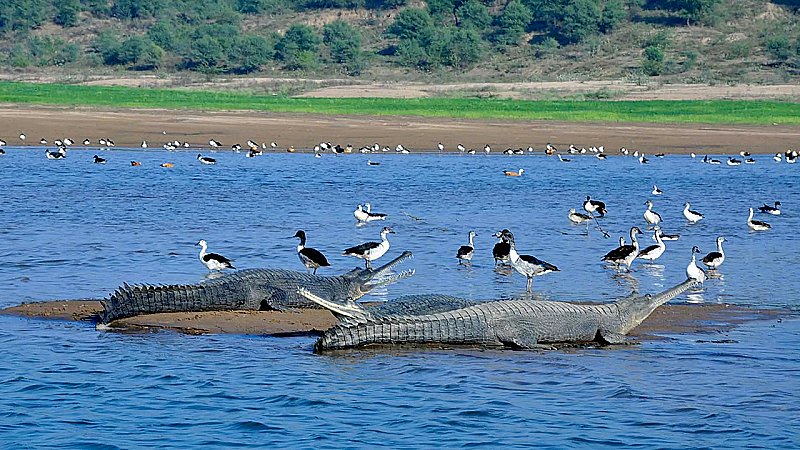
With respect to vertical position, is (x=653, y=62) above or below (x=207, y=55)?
above

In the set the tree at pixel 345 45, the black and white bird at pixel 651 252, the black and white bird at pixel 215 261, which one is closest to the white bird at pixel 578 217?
the black and white bird at pixel 651 252

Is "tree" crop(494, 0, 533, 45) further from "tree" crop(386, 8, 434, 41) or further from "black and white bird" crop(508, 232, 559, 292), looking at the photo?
"black and white bird" crop(508, 232, 559, 292)

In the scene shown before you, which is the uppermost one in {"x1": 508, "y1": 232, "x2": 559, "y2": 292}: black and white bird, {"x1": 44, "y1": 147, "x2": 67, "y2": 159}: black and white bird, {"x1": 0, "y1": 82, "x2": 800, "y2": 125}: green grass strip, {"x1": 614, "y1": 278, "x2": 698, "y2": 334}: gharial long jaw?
{"x1": 614, "y1": 278, "x2": 698, "y2": 334}: gharial long jaw

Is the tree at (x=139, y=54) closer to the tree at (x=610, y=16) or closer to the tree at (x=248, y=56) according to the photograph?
the tree at (x=248, y=56)

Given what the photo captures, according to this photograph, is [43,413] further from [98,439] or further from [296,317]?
[296,317]

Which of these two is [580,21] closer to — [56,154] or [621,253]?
[56,154]

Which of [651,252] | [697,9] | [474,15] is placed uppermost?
[697,9]

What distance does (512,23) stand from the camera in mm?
77688

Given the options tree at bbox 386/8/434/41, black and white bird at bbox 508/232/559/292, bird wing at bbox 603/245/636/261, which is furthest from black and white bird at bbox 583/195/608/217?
tree at bbox 386/8/434/41

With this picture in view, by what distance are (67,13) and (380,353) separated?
275ft

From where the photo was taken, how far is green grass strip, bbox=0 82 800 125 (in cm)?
4762

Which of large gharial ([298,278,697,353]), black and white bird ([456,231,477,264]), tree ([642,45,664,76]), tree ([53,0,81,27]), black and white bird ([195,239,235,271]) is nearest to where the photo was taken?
large gharial ([298,278,697,353])

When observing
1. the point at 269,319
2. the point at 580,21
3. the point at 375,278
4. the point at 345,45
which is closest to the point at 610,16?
the point at 580,21

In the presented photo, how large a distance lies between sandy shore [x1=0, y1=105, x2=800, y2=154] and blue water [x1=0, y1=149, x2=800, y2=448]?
1125 cm
